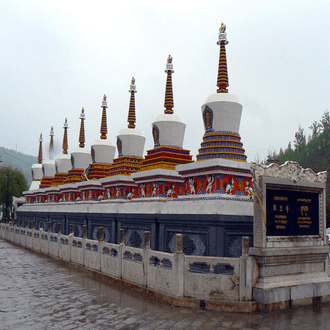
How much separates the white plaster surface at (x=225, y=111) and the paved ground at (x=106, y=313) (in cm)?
706

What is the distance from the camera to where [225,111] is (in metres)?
14.5

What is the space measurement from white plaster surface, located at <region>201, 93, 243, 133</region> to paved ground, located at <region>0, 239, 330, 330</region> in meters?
7.06

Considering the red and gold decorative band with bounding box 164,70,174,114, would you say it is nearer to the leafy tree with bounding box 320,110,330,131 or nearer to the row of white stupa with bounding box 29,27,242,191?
the row of white stupa with bounding box 29,27,242,191

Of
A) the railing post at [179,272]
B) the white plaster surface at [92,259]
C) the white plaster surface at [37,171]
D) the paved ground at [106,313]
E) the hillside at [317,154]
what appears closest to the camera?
the paved ground at [106,313]

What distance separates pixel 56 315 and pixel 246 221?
6038 mm

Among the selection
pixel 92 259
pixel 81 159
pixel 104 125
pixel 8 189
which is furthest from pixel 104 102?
pixel 8 189

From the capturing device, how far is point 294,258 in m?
9.58

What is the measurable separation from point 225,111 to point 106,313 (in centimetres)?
875

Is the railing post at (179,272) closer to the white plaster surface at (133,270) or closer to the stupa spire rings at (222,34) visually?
the white plaster surface at (133,270)

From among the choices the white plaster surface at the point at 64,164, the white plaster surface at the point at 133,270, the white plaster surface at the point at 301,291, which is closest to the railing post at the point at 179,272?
the white plaster surface at the point at 133,270

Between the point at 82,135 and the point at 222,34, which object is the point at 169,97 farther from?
the point at 82,135

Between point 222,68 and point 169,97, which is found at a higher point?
point 222,68

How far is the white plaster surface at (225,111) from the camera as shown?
14508 mm

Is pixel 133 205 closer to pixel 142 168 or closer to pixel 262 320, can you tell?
pixel 142 168
